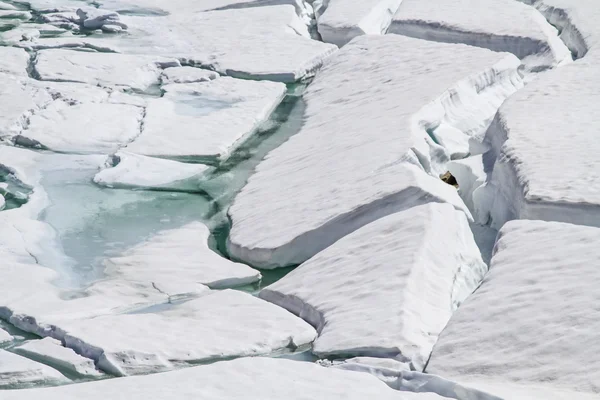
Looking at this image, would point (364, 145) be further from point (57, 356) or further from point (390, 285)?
point (57, 356)

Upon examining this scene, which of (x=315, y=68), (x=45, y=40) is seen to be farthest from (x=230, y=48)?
(x=45, y=40)

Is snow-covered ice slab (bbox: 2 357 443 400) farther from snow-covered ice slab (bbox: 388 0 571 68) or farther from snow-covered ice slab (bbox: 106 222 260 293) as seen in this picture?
snow-covered ice slab (bbox: 388 0 571 68)

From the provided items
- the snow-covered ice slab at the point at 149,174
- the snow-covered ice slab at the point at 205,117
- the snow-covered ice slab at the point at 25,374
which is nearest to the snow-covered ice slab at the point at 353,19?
the snow-covered ice slab at the point at 205,117

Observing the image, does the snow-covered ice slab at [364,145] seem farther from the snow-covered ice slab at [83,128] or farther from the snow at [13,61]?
the snow at [13,61]

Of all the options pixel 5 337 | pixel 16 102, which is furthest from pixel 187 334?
pixel 16 102

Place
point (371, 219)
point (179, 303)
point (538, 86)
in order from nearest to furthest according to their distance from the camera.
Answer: point (179, 303)
point (371, 219)
point (538, 86)

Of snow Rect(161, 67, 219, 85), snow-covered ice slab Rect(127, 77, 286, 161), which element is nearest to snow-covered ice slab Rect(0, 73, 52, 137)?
snow-covered ice slab Rect(127, 77, 286, 161)

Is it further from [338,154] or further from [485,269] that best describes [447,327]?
[338,154]
